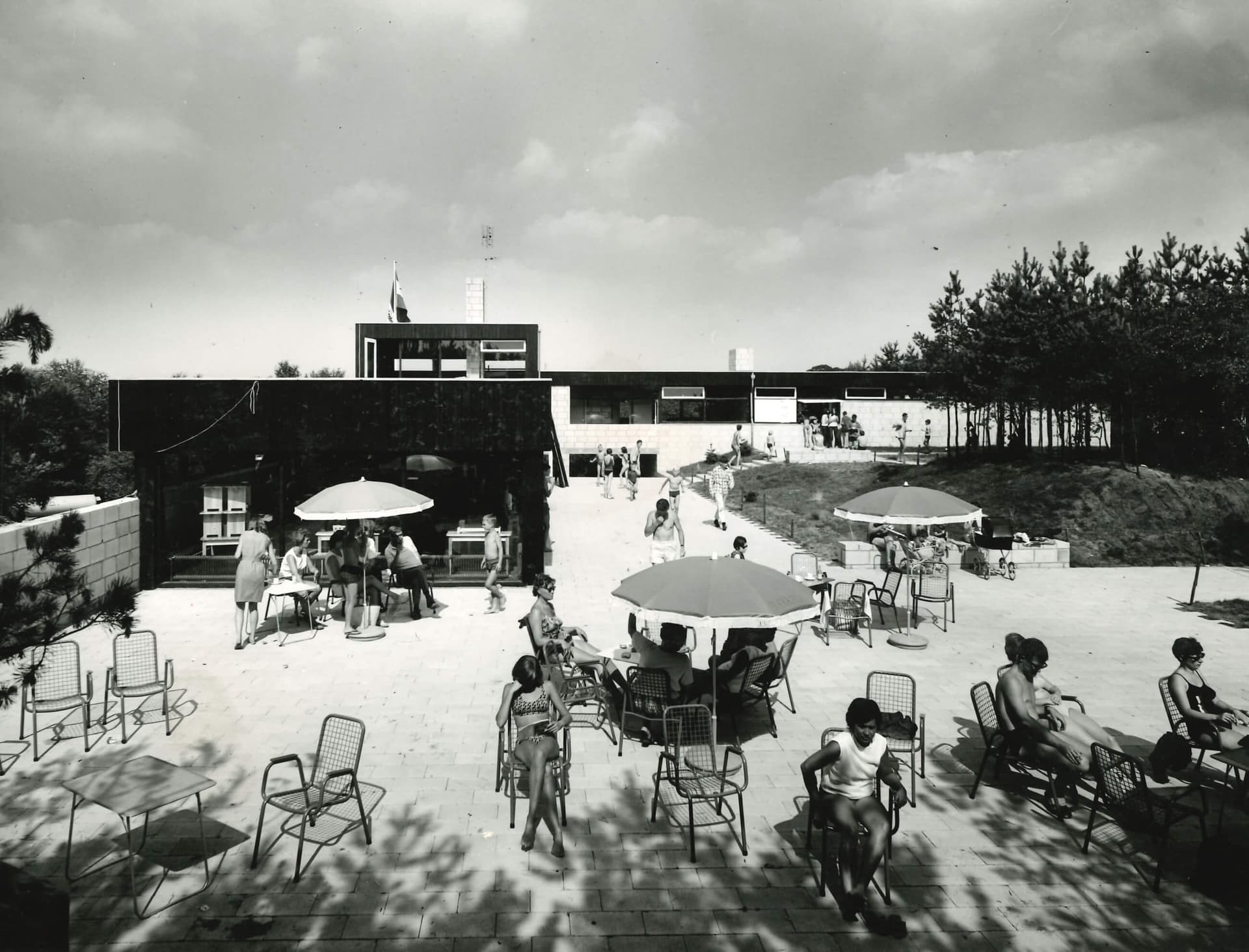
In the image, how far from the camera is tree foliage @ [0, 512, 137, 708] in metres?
3.65

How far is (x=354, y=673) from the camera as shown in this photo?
10.5 m

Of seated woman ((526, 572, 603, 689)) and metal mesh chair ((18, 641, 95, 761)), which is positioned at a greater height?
seated woman ((526, 572, 603, 689))

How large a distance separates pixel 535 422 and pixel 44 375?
12.3 m

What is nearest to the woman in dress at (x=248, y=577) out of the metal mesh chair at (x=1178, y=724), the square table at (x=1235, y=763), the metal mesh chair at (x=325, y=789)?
the metal mesh chair at (x=325, y=789)

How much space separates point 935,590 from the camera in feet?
50.4

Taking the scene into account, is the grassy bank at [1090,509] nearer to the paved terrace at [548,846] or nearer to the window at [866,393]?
the paved terrace at [548,846]

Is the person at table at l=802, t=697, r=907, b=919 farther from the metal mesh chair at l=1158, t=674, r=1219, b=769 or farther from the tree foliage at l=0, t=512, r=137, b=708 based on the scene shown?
the tree foliage at l=0, t=512, r=137, b=708

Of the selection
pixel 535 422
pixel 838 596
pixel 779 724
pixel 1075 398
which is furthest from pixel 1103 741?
pixel 1075 398

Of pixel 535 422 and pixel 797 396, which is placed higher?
pixel 797 396

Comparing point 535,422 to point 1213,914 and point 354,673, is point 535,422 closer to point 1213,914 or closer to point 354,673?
point 354,673

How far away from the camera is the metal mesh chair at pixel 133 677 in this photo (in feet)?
26.5

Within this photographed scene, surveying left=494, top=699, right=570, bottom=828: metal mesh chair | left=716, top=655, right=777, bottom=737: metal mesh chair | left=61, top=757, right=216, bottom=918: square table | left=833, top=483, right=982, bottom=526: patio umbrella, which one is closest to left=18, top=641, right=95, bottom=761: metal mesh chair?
left=61, top=757, right=216, bottom=918: square table

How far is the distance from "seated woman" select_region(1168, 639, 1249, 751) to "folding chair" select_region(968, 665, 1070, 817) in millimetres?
1352

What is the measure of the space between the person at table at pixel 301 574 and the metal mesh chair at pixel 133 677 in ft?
9.62
